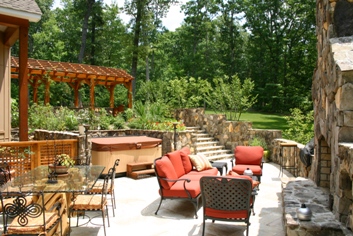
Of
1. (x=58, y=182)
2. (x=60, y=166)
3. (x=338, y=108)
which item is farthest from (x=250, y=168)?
(x=58, y=182)

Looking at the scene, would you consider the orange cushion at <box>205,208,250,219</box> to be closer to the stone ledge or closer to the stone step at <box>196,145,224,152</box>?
the stone ledge

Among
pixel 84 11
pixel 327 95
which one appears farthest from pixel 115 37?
pixel 327 95

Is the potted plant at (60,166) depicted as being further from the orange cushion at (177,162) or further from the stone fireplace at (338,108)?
the stone fireplace at (338,108)

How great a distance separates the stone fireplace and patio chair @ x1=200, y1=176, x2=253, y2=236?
1145 mm

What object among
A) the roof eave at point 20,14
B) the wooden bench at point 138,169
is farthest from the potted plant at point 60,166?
the roof eave at point 20,14

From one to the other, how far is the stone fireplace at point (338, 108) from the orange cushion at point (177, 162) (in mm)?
2599

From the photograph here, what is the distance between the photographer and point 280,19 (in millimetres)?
27438

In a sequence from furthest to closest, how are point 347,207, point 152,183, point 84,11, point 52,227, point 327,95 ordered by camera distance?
1. point 84,11
2. point 152,183
3. point 327,95
4. point 347,207
5. point 52,227

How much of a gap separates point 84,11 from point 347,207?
2317 centimetres

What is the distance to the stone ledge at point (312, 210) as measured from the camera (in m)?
3.98

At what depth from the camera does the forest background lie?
22625mm

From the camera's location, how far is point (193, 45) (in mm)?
32562

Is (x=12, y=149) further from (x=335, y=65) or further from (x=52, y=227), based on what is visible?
(x=335, y=65)

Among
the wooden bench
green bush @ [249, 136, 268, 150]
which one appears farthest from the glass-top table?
green bush @ [249, 136, 268, 150]
